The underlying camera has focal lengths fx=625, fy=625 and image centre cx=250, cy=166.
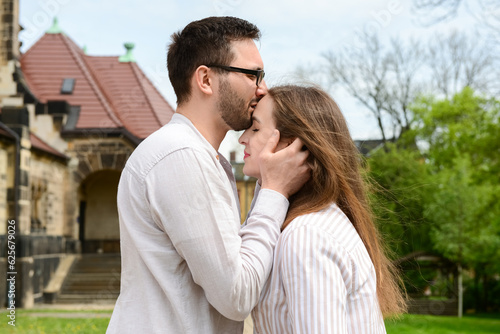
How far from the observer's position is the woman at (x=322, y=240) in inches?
72.6

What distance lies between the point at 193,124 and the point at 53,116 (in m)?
19.9

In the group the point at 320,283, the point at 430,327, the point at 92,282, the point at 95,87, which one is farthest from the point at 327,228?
the point at 95,87

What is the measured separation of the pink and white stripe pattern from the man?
0.26 ft

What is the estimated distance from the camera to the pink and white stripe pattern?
6.00 ft

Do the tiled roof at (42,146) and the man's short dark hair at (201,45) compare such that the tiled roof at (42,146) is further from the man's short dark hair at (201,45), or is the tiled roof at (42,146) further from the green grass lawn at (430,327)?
the man's short dark hair at (201,45)

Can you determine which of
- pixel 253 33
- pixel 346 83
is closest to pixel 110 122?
pixel 346 83

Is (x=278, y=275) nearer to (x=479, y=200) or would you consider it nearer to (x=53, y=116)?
(x=53, y=116)

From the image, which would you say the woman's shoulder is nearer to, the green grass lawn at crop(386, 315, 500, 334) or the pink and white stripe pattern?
the pink and white stripe pattern

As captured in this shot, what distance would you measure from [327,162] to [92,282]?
58.7 ft

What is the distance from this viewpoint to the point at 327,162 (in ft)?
7.16

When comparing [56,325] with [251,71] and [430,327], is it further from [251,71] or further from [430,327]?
[251,71]

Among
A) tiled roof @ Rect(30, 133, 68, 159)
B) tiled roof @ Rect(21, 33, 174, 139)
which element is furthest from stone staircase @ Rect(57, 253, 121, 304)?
tiled roof @ Rect(21, 33, 174, 139)

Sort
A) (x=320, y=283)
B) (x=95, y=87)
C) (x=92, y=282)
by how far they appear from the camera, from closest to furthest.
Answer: (x=320, y=283), (x=92, y=282), (x=95, y=87)

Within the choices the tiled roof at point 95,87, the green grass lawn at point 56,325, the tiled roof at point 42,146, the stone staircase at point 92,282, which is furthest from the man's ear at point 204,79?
the tiled roof at point 95,87
